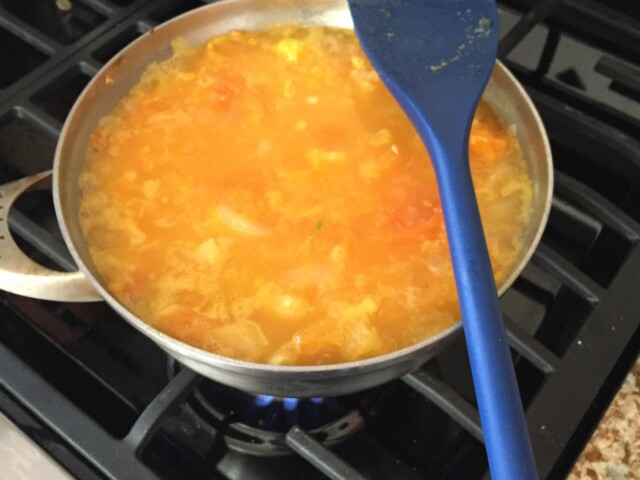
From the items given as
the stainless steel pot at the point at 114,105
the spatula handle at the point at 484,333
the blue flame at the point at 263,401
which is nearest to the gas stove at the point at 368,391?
the blue flame at the point at 263,401

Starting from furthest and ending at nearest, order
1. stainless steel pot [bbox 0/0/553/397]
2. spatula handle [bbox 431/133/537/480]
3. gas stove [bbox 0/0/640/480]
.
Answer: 1. gas stove [bbox 0/0/640/480]
2. stainless steel pot [bbox 0/0/553/397]
3. spatula handle [bbox 431/133/537/480]

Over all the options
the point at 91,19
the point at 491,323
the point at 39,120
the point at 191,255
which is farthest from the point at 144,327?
the point at 91,19

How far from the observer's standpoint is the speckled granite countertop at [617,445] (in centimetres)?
75

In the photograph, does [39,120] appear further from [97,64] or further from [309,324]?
[309,324]

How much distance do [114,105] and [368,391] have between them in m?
0.52

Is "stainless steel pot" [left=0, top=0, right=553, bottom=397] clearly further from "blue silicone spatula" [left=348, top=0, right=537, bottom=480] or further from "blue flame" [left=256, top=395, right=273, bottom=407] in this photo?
"blue flame" [left=256, top=395, right=273, bottom=407]

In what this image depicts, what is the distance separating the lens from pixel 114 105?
101 cm

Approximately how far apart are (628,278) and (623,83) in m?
0.38

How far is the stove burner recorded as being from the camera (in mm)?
881

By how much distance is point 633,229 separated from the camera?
0.96 m

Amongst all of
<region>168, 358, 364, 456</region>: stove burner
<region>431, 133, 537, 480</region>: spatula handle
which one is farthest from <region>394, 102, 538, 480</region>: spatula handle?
<region>168, 358, 364, 456</region>: stove burner

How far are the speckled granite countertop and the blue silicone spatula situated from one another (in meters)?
0.21

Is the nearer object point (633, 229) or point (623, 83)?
point (633, 229)

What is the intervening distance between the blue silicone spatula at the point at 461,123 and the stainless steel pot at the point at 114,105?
0.05m
